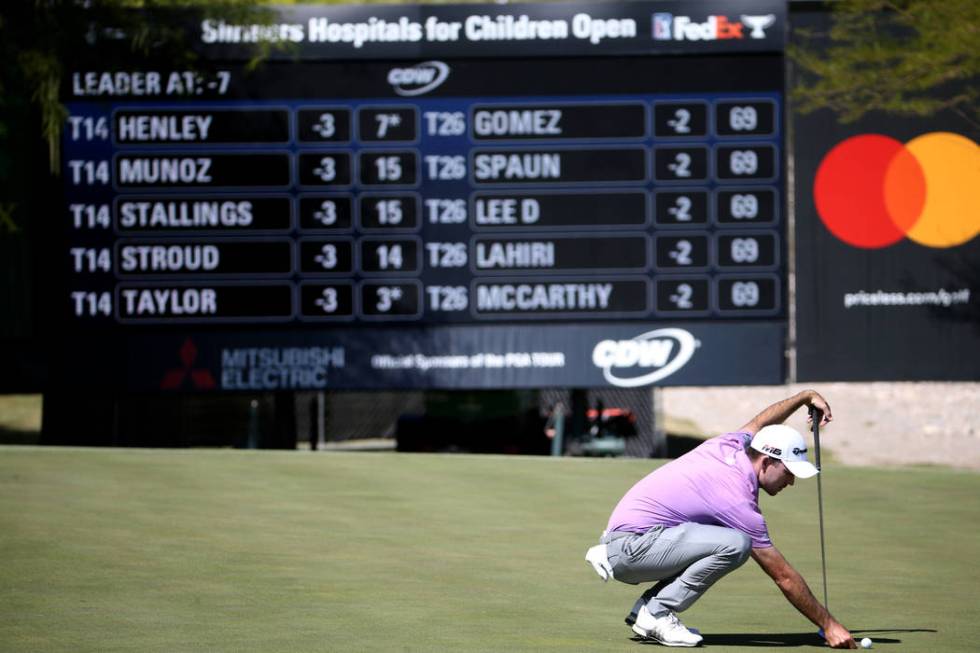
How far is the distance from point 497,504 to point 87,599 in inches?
184

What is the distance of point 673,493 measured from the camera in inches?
299

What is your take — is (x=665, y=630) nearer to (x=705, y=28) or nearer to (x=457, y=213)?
(x=457, y=213)

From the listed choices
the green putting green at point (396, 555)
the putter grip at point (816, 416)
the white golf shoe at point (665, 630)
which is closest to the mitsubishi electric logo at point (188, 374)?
the green putting green at point (396, 555)

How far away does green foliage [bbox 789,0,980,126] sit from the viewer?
59.9ft

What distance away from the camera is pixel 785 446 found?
731 centimetres

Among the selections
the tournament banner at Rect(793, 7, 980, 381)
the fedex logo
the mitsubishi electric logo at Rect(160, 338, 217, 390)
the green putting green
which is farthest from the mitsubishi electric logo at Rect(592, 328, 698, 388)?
the mitsubishi electric logo at Rect(160, 338, 217, 390)

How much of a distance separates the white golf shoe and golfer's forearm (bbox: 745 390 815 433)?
0.92 metres

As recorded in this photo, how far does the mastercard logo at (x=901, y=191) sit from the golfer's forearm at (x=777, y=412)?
11600 mm

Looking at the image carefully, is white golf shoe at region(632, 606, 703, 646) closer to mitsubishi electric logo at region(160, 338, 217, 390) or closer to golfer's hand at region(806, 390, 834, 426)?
golfer's hand at region(806, 390, 834, 426)

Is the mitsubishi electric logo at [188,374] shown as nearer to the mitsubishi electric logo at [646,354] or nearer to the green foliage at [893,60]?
the mitsubishi electric logo at [646,354]

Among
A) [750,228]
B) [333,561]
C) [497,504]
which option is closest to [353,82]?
[750,228]

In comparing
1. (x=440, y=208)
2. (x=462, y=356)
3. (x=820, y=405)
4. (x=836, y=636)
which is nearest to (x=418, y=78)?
(x=440, y=208)

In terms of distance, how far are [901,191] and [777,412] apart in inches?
464

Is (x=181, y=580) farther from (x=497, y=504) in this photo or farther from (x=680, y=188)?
(x=680, y=188)
